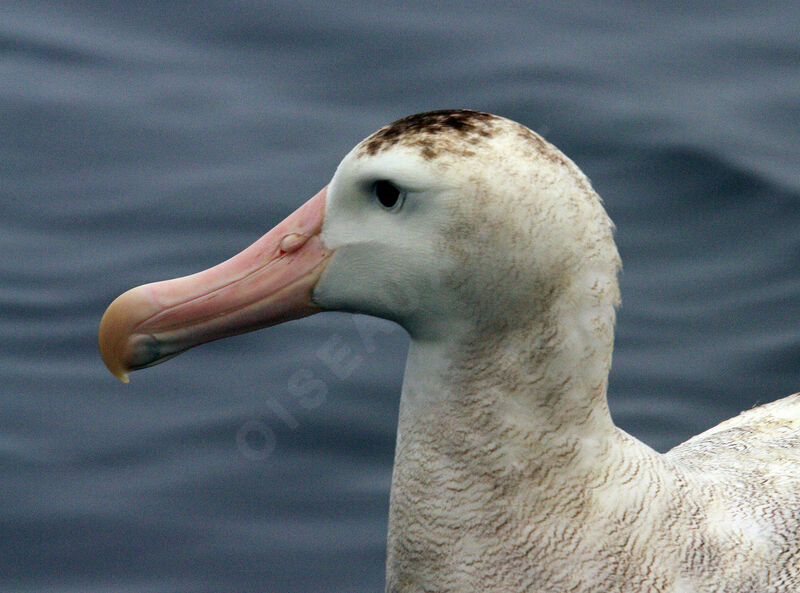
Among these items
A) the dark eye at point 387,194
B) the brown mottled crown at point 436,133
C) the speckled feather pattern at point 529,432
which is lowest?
the speckled feather pattern at point 529,432

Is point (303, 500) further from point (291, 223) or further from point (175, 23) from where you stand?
point (175, 23)

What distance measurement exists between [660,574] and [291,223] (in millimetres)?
1190

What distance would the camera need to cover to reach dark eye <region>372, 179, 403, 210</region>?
3.04m

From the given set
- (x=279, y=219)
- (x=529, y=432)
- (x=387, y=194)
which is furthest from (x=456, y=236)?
(x=279, y=219)

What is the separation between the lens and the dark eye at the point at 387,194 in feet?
9.98

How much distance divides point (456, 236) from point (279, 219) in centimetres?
378

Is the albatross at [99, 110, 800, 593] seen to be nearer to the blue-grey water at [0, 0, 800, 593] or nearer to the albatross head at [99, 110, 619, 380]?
the albatross head at [99, 110, 619, 380]

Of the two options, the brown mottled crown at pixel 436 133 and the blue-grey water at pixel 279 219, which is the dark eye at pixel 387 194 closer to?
the brown mottled crown at pixel 436 133

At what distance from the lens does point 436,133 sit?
9.93 feet

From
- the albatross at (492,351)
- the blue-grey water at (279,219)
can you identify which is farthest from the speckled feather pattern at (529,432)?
the blue-grey water at (279,219)

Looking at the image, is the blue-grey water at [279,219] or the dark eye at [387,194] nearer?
the dark eye at [387,194]

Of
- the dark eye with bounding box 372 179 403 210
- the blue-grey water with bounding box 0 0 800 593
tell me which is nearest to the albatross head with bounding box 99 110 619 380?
the dark eye with bounding box 372 179 403 210

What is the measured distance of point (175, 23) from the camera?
804 centimetres

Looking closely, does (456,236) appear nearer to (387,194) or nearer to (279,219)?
(387,194)
